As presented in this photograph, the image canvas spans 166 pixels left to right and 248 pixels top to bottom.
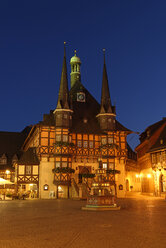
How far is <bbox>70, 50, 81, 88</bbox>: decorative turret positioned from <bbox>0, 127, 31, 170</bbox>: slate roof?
18.7 meters

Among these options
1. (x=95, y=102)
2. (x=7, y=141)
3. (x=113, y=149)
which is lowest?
(x=113, y=149)

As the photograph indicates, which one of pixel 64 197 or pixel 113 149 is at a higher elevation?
pixel 113 149

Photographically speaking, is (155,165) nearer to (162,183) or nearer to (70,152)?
(162,183)

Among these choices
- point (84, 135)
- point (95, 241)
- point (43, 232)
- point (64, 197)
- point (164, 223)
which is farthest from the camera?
point (84, 135)

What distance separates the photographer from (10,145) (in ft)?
218

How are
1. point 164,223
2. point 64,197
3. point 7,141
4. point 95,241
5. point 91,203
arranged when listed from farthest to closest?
point 7,141 → point 64,197 → point 91,203 → point 164,223 → point 95,241

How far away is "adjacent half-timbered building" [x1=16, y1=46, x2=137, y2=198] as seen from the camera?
45.5m

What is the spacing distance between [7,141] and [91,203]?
152ft

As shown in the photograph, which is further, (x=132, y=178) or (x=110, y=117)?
(x=132, y=178)

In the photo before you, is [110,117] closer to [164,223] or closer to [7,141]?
[7,141]

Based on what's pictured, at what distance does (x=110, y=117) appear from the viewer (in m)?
49.7

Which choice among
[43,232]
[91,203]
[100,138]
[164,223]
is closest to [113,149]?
[100,138]

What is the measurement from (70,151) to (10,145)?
24.1 meters

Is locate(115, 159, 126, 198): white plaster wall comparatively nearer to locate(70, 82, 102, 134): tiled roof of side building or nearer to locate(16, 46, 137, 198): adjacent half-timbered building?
locate(16, 46, 137, 198): adjacent half-timbered building
